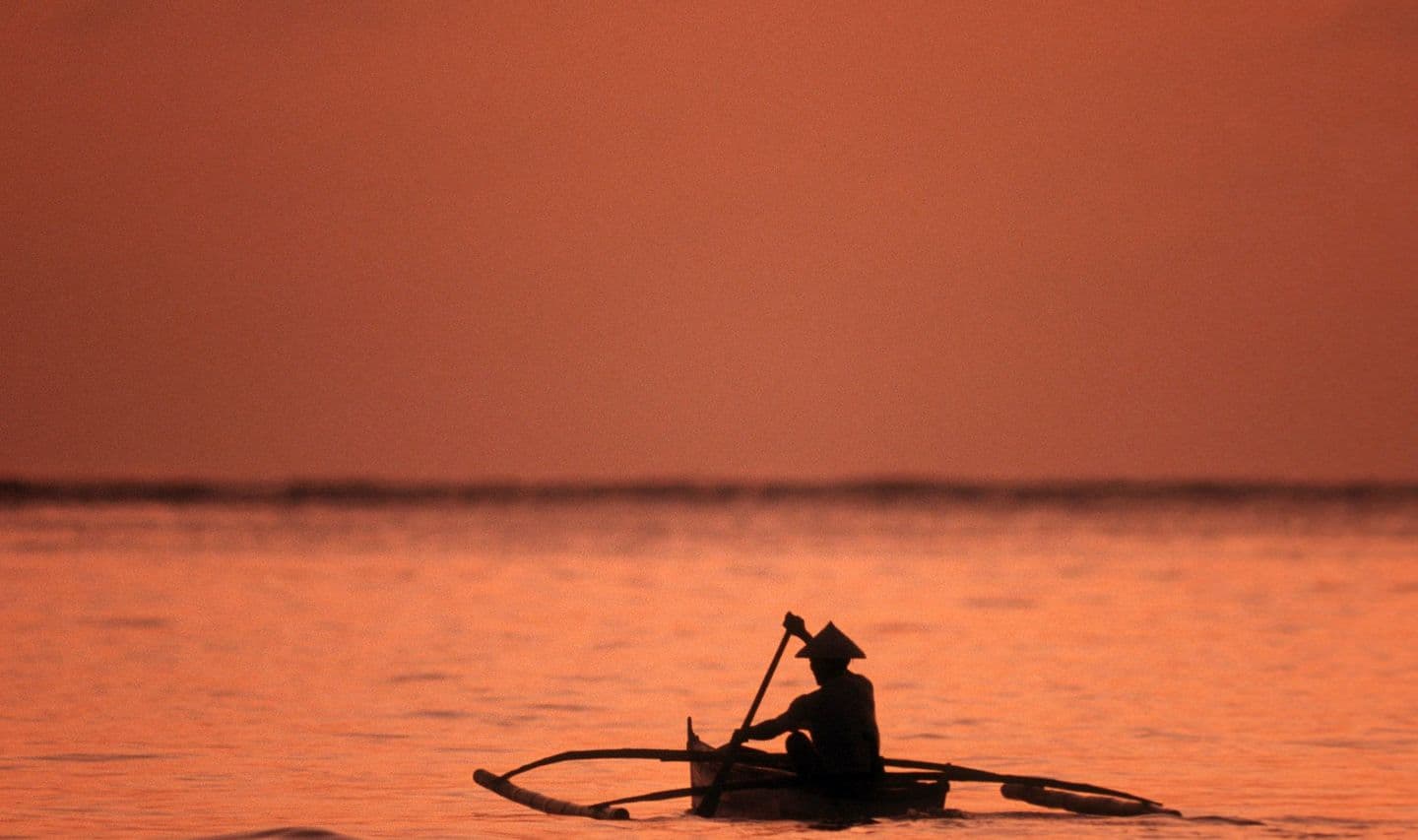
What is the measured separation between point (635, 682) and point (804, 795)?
13.2 m

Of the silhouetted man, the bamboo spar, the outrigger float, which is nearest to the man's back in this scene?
the silhouetted man

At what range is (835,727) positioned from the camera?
59.1 ft

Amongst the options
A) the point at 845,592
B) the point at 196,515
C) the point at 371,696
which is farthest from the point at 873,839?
the point at 196,515

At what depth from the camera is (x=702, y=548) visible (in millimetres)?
91875

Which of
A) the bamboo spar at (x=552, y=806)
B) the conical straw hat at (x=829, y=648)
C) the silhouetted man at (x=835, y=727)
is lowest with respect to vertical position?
the bamboo spar at (x=552, y=806)

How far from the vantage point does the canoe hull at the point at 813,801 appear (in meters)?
18.0

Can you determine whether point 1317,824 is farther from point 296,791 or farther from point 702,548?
point 702,548

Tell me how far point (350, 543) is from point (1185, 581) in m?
40.1

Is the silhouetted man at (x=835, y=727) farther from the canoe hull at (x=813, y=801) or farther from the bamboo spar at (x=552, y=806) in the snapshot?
the bamboo spar at (x=552, y=806)

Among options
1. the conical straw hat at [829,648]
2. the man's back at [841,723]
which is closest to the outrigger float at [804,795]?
the man's back at [841,723]

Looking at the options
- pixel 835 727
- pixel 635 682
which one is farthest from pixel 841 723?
pixel 635 682

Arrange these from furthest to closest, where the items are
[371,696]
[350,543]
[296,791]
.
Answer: [350,543]
[371,696]
[296,791]

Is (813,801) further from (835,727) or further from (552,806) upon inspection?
(552,806)

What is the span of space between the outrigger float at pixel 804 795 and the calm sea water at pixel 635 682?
179 millimetres
